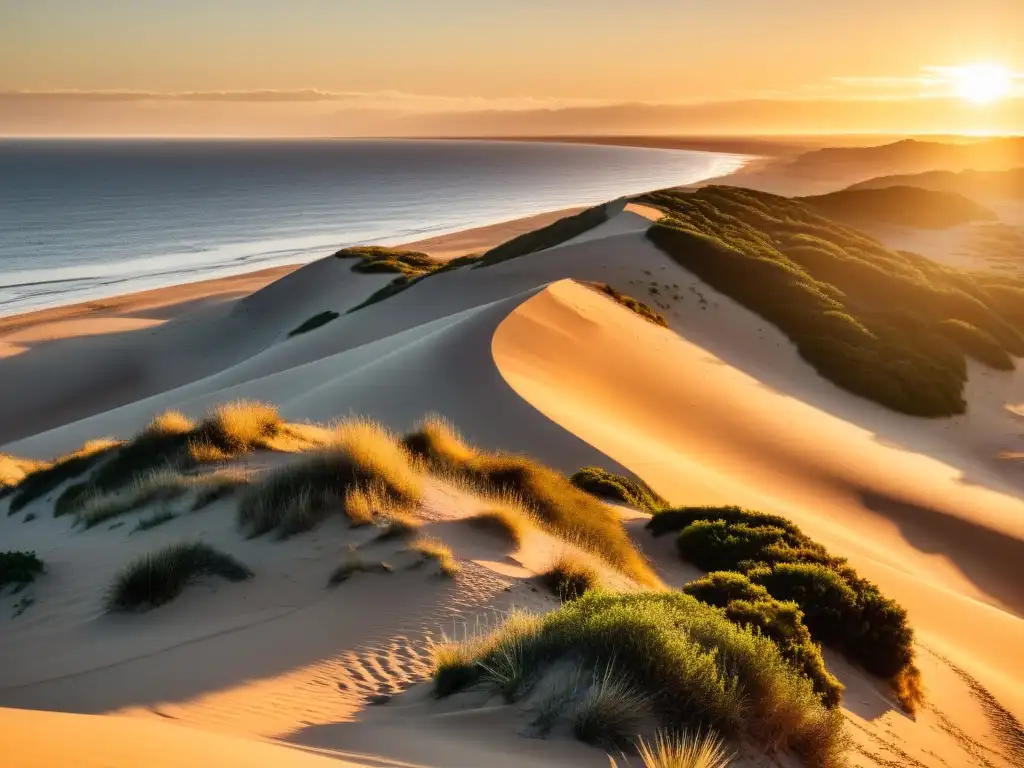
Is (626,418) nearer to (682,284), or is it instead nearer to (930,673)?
(930,673)

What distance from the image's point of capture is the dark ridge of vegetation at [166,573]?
7.60 meters

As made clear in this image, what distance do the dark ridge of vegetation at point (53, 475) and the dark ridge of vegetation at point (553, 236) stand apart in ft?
89.6

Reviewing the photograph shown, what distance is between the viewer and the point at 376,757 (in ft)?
15.8

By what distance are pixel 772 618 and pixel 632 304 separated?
20.6 meters

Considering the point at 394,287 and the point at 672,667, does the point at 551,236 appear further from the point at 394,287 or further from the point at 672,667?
the point at 672,667

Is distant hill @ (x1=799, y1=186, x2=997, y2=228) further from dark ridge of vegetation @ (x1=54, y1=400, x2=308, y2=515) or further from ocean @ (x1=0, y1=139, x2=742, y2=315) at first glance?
dark ridge of vegetation @ (x1=54, y1=400, x2=308, y2=515)

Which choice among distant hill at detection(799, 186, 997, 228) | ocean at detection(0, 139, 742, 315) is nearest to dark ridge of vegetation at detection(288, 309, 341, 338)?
ocean at detection(0, 139, 742, 315)

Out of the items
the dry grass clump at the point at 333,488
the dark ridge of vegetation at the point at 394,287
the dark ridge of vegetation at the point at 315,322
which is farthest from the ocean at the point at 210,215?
the dry grass clump at the point at 333,488

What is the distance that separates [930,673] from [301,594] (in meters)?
7.00

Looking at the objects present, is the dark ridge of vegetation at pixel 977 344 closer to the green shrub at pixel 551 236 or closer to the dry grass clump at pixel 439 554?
the green shrub at pixel 551 236

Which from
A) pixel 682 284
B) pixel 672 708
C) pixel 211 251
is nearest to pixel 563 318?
pixel 682 284

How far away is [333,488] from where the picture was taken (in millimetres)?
9023

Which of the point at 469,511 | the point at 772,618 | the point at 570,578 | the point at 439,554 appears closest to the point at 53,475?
the point at 469,511

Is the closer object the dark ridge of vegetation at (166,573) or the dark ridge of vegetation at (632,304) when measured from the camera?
the dark ridge of vegetation at (166,573)
